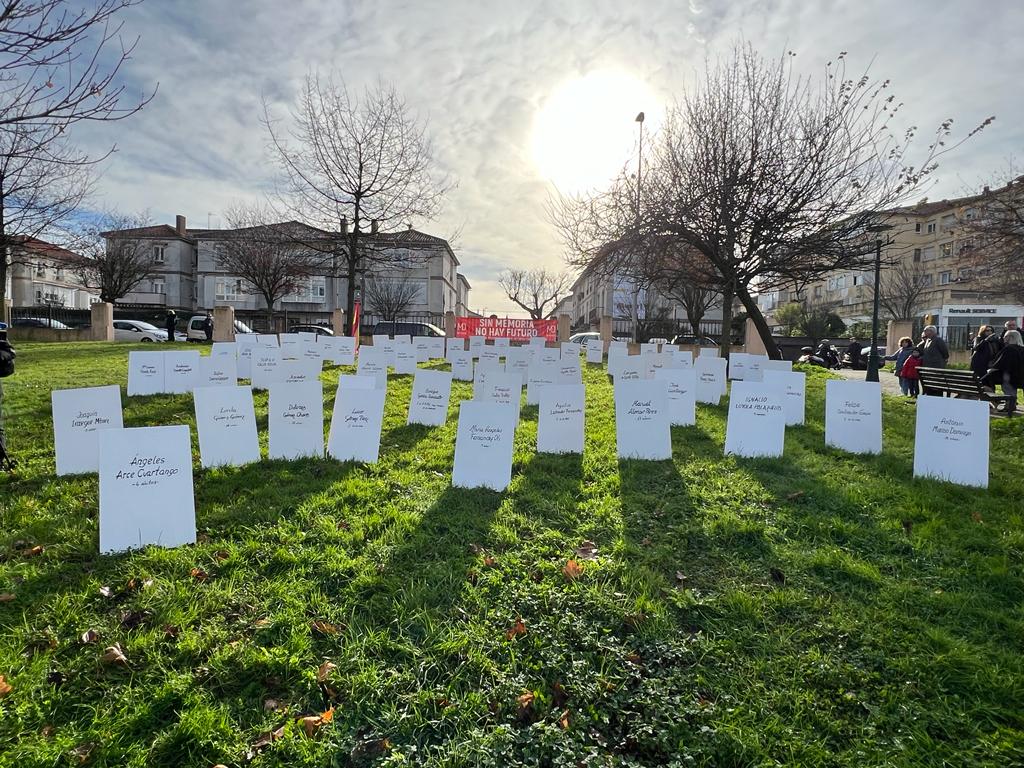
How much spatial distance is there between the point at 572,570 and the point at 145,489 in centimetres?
270

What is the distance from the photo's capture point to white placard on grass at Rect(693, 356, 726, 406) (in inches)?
361

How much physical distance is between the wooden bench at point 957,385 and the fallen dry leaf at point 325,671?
10267mm

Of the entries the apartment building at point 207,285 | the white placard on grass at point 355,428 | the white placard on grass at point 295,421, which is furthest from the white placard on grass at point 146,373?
the apartment building at point 207,285

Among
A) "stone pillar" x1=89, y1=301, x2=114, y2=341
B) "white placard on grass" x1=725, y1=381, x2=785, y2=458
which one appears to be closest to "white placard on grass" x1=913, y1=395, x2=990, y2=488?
"white placard on grass" x1=725, y1=381, x2=785, y2=458

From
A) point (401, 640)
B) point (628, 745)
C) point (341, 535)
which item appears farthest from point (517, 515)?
point (628, 745)

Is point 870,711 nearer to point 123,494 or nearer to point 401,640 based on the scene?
point 401,640

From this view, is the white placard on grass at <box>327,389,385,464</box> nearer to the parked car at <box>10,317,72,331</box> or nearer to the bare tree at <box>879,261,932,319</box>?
the parked car at <box>10,317,72,331</box>

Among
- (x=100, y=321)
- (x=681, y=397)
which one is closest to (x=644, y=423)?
(x=681, y=397)

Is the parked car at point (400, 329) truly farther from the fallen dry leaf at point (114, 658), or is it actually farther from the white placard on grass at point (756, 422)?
the fallen dry leaf at point (114, 658)

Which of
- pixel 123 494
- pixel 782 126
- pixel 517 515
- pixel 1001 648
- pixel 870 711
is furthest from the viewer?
pixel 782 126

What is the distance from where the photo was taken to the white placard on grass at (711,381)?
9.18 m

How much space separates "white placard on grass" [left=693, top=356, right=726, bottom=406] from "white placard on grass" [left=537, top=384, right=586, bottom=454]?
14.5 feet

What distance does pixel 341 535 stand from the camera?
351 centimetres

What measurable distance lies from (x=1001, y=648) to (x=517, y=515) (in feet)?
8.89
